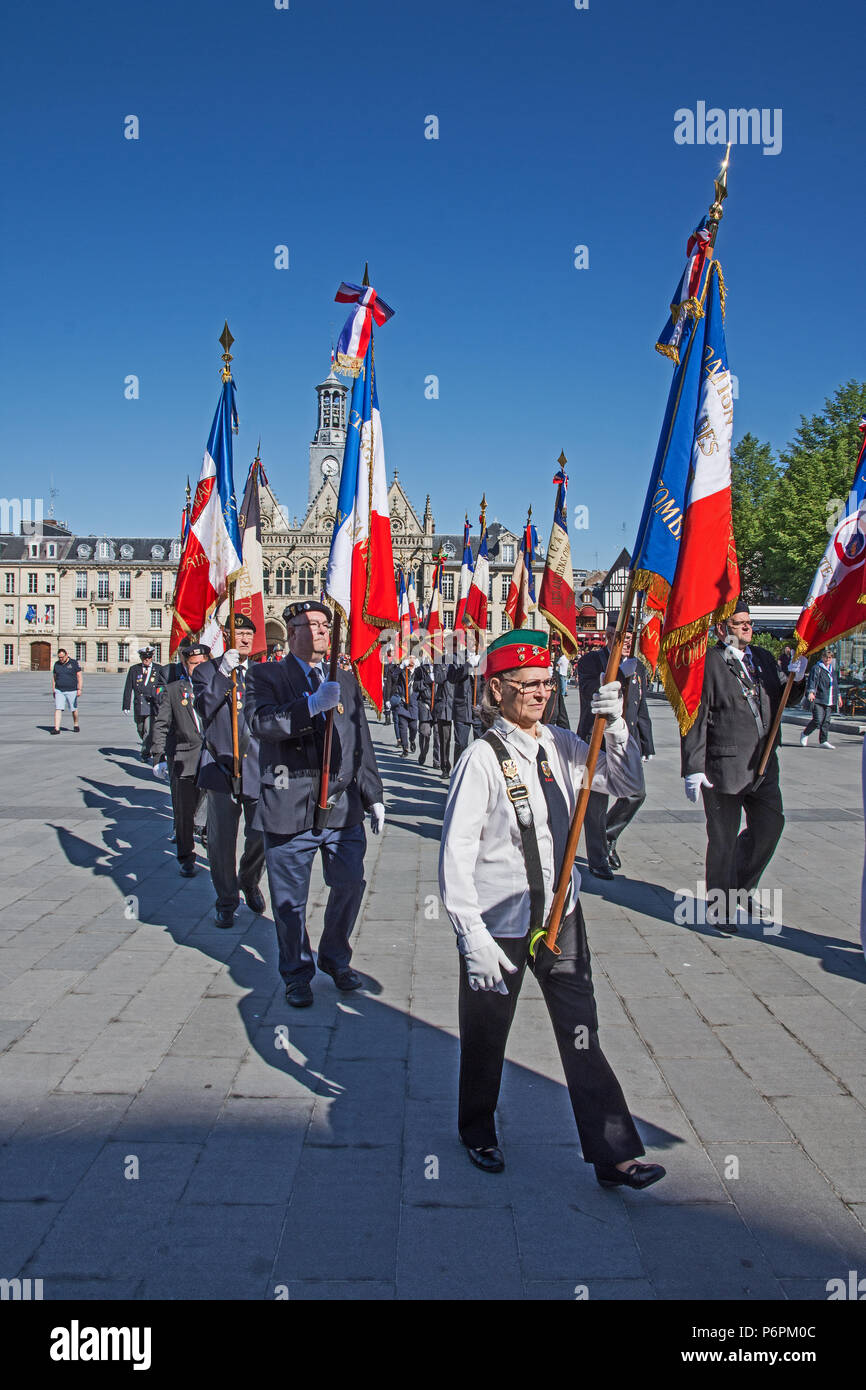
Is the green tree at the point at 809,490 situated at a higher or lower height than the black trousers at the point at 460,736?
higher

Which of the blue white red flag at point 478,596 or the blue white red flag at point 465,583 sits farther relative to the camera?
the blue white red flag at point 465,583

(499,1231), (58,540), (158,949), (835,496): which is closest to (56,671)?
(158,949)

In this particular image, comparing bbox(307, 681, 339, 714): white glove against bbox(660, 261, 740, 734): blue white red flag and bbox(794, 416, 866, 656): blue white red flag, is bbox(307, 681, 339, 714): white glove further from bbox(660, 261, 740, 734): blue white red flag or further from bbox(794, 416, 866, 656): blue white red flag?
bbox(794, 416, 866, 656): blue white red flag

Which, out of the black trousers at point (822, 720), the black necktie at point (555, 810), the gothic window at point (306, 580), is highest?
the gothic window at point (306, 580)

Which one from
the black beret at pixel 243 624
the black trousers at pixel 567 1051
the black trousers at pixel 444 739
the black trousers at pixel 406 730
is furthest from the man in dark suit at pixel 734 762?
the black trousers at pixel 406 730

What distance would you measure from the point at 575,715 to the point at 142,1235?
82.6 ft

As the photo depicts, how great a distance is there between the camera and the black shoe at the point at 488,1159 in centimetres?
350

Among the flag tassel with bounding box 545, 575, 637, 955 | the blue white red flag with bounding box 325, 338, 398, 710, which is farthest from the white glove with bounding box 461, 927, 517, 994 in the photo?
the blue white red flag with bounding box 325, 338, 398, 710

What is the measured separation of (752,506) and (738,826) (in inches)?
1780

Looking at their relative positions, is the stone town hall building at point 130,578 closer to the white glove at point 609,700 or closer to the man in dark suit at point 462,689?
the man in dark suit at point 462,689

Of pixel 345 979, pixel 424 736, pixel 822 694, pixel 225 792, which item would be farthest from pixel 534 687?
pixel 822 694

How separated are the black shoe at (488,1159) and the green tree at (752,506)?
41.8 metres

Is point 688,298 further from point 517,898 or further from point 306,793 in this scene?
point 306,793
